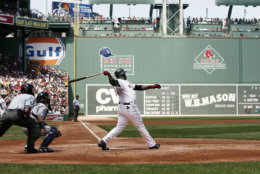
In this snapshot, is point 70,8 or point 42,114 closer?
point 42,114

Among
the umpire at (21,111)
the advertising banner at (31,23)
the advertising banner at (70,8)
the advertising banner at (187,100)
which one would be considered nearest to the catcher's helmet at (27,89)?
the umpire at (21,111)

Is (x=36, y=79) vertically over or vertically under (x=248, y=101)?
over

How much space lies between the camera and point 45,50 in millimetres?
44500

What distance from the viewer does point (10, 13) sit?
40594 mm

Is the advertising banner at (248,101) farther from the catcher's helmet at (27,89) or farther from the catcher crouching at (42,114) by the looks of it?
the catcher's helmet at (27,89)

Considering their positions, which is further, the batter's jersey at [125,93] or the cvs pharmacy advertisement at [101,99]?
the cvs pharmacy advertisement at [101,99]

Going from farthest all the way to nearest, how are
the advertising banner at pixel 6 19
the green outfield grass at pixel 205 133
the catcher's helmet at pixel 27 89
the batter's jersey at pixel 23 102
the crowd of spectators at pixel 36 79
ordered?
1. the crowd of spectators at pixel 36 79
2. the advertising banner at pixel 6 19
3. the green outfield grass at pixel 205 133
4. the catcher's helmet at pixel 27 89
5. the batter's jersey at pixel 23 102

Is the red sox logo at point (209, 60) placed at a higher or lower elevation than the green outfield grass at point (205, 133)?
higher

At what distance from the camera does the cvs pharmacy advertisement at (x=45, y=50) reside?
4450cm

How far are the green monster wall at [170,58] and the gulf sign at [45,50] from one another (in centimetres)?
63

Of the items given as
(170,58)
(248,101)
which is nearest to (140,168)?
(170,58)

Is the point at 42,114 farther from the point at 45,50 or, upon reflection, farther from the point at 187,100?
the point at 187,100

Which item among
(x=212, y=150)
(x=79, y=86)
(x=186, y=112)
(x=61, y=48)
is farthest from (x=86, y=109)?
(x=212, y=150)

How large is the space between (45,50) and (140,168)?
37.6 m
